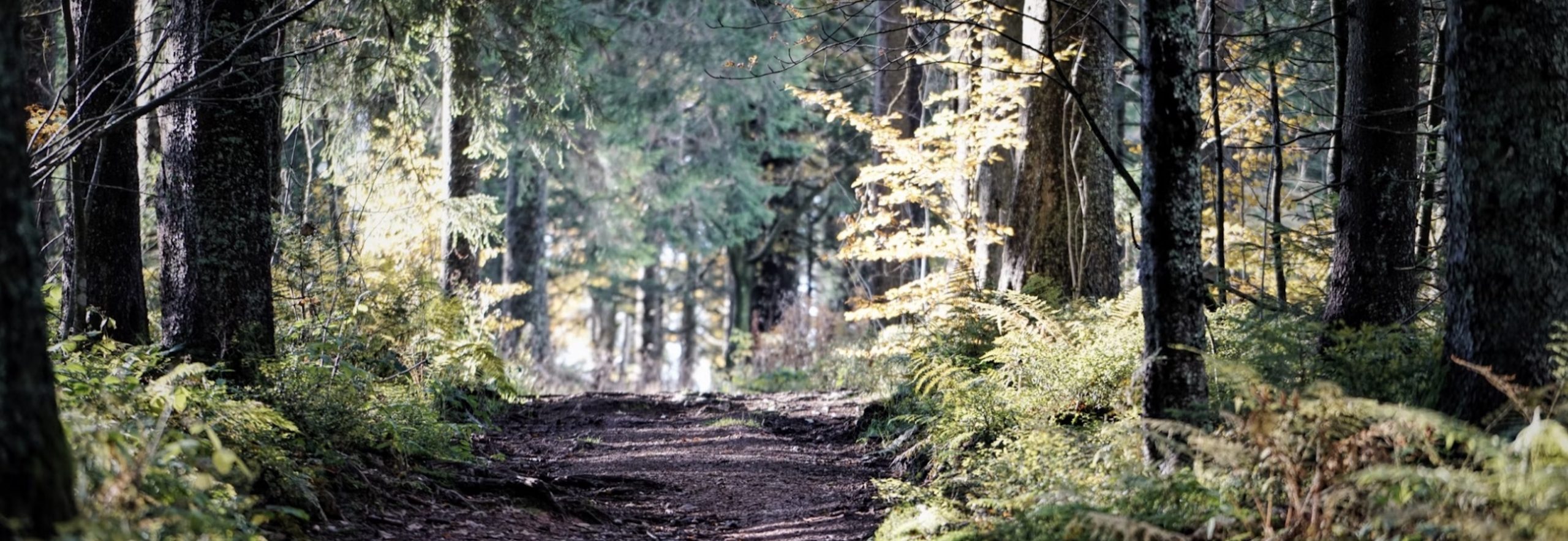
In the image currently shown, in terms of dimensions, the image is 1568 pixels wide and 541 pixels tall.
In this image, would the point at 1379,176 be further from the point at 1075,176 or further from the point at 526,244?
the point at 526,244

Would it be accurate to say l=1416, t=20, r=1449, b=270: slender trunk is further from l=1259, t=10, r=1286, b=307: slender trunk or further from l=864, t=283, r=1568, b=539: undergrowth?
l=864, t=283, r=1568, b=539: undergrowth

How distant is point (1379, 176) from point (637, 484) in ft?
17.3

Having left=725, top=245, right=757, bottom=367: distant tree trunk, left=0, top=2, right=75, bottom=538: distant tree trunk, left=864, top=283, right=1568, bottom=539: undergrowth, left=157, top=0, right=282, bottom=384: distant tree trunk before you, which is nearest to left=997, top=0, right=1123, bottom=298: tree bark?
left=864, top=283, right=1568, bottom=539: undergrowth

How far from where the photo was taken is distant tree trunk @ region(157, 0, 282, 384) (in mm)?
6758

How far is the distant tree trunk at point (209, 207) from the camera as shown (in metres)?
6.76

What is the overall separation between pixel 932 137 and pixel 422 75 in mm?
6013

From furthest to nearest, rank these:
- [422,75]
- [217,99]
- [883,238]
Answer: [422,75], [883,238], [217,99]

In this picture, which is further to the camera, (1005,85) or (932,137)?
(932,137)

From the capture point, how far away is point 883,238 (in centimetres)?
1202

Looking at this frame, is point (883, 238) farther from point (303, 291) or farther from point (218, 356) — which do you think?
point (218, 356)

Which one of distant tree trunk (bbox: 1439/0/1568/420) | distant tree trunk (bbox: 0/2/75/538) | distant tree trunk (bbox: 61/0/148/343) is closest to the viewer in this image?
distant tree trunk (bbox: 0/2/75/538)

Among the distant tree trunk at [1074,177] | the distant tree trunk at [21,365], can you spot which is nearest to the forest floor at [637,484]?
the distant tree trunk at [21,365]

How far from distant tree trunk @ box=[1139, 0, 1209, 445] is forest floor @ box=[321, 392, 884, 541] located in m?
1.92

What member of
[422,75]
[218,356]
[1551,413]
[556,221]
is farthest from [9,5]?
[556,221]
